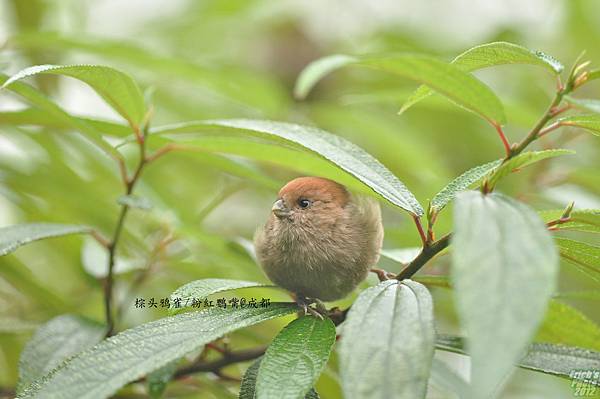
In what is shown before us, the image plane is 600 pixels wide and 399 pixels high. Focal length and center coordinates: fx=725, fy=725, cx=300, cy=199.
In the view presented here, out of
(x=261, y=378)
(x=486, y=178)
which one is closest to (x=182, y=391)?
(x=261, y=378)

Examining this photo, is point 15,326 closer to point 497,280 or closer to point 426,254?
point 426,254

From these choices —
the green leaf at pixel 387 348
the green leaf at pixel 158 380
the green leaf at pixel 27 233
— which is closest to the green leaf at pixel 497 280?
the green leaf at pixel 387 348

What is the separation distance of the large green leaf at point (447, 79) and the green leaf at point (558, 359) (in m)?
0.39

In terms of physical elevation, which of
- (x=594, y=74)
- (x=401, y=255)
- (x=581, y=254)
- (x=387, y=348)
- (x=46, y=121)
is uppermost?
(x=46, y=121)

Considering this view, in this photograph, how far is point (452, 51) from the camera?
2.54m

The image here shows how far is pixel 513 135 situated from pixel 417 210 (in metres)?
2.07

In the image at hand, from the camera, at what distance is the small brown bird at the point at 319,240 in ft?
4.69

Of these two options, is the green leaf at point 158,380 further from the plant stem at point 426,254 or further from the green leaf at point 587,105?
the green leaf at point 587,105

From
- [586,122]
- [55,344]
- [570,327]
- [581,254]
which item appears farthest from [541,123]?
[55,344]

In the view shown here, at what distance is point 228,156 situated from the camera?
5.72 ft

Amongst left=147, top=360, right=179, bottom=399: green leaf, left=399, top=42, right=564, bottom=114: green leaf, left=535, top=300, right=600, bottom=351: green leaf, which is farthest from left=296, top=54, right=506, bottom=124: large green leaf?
left=147, top=360, right=179, bottom=399: green leaf

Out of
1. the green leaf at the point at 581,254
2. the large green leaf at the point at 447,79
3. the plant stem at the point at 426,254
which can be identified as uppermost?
the large green leaf at the point at 447,79

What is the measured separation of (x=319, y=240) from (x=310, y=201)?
0.62 feet

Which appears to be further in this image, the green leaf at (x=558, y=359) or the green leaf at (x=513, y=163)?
the green leaf at (x=558, y=359)
